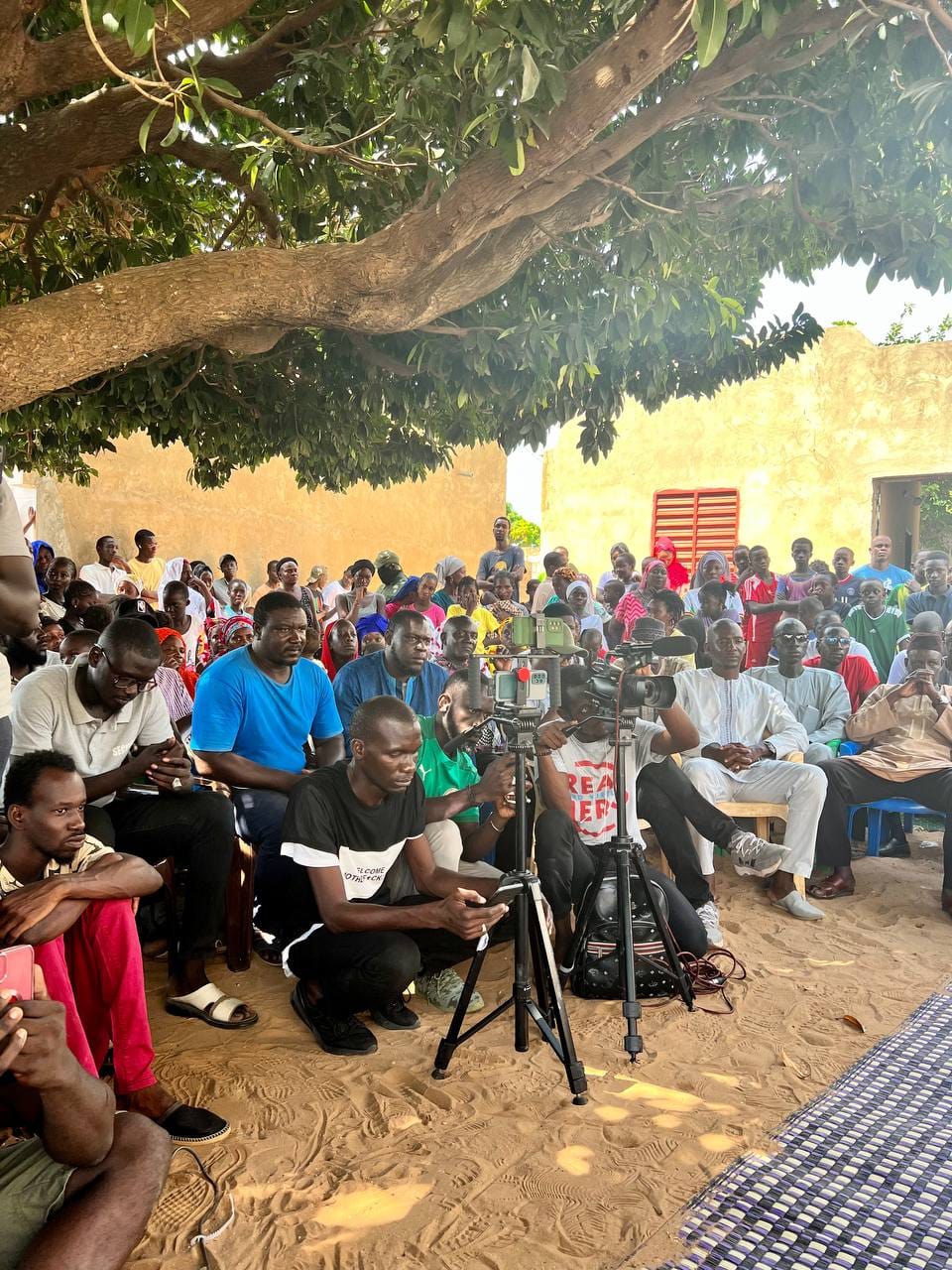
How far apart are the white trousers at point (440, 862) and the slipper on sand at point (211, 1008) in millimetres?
763

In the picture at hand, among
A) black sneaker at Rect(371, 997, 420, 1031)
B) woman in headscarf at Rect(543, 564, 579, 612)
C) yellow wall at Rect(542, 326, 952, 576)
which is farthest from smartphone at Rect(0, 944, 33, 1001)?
yellow wall at Rect(542, 326, 952, 576)

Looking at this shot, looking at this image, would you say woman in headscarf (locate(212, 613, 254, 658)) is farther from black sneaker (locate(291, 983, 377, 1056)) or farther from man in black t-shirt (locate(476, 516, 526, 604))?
black sneaker (locate(291, 983, 377, 1056))

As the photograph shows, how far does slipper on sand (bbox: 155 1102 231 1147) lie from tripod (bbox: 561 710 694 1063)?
1.49 m

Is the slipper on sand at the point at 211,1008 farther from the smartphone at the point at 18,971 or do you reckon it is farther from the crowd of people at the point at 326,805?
the smartphone at the point at 18,971

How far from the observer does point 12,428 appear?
597 cm

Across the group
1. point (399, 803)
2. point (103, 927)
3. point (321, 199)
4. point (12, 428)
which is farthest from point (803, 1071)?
point (12, 428)

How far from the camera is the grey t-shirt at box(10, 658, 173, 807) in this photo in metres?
3.94

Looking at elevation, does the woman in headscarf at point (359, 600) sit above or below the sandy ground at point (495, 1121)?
above

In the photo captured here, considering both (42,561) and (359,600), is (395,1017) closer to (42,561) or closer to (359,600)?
(359,600)

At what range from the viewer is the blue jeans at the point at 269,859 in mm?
4164

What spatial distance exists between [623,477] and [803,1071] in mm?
13398

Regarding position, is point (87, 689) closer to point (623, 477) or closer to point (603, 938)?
point (603, 938)

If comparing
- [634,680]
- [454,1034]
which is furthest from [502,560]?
[454,1034]

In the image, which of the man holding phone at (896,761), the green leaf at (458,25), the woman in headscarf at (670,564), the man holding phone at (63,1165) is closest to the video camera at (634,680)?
the green leaf at (458,25)
